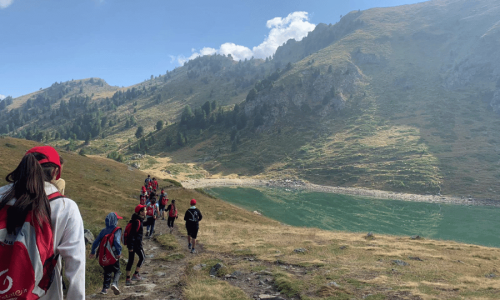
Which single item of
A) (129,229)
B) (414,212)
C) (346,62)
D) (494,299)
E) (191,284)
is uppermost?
(346,62)

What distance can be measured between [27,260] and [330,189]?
3483 inches

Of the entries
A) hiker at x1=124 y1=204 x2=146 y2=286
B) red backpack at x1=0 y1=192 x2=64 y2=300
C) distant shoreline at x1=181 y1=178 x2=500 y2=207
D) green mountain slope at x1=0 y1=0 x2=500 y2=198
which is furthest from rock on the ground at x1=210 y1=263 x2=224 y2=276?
green mountain slope at x1=0 y1=0 x2=500 y2=198

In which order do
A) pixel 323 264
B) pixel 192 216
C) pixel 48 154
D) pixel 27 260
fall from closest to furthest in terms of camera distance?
pixel 27 260
pixel 48 154
pixel 323 264
pixel 192 216

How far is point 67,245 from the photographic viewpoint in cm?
289

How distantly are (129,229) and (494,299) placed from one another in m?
14.5

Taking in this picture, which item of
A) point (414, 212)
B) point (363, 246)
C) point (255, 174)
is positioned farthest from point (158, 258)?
point (255, 174)

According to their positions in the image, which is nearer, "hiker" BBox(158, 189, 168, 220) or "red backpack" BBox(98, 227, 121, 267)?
"red backpack" BBox(98, 227, 121, 267)

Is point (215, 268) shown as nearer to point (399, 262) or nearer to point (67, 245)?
point (67, 245)

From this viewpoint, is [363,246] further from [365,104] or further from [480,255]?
[365,104]

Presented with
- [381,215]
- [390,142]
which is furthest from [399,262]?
[390,142]

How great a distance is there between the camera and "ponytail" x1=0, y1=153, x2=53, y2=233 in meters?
2.66

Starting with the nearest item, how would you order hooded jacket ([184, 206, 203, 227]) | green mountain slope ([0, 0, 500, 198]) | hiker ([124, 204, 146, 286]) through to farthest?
hiker ([124, 204, 146, 286]), hooded jacket ([184, 206, 203, 227]), green mountain slope ([0, 0, 500, 198])

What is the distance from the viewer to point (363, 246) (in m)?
20.1

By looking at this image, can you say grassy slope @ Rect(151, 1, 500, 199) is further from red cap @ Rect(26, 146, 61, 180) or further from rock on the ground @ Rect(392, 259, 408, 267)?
red cap @ Rect(26, 146, 61, 180)
